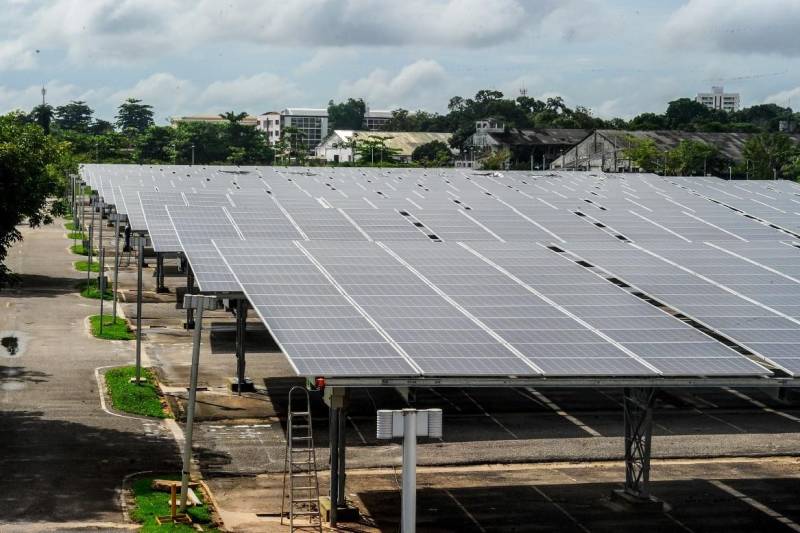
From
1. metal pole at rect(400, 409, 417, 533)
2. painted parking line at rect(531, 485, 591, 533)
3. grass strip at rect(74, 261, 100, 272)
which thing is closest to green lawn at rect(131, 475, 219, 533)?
painted parking line at rect(531, 485, 591, 533)

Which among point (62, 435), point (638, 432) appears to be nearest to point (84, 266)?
point (62, 435)

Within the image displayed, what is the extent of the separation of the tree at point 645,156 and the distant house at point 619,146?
304 cm

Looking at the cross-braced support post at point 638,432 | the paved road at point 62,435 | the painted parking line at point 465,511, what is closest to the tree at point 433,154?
the paved road at point 62,435

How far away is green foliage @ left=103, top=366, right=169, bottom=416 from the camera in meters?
36.0

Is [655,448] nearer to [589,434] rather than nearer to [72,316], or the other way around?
[589,434]

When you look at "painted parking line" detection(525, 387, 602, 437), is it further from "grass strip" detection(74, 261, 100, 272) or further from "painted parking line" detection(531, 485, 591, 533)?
"grass strip" detection(74, 261, 100, 272)

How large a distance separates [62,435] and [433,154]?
166 m

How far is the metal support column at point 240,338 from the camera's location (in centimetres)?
3744

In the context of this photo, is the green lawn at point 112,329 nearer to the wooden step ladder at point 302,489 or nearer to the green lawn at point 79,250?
the wooden step ladder at point 302,489

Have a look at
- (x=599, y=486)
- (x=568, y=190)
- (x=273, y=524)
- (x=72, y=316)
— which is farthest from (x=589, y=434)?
(x=568, y=190)

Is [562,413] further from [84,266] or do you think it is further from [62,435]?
[84,266]

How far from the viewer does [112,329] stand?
50719mm

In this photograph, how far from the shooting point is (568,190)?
76312mm

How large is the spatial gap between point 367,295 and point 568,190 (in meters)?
50.7
